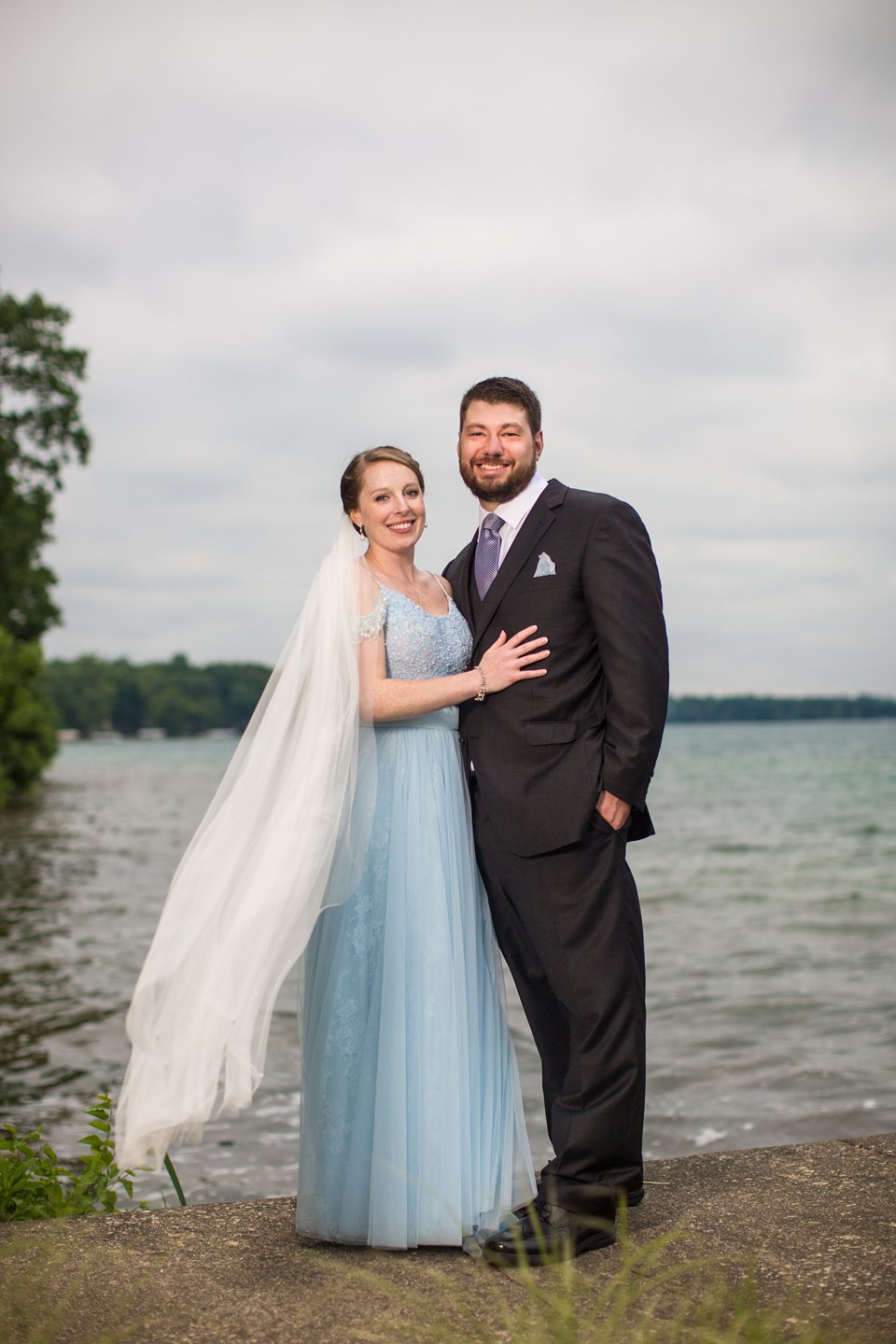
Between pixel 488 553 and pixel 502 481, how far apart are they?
24 cm

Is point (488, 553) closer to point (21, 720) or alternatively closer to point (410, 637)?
point (410, 637)

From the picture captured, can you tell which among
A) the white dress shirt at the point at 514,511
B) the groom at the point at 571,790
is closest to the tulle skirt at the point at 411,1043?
the groom at the point at 571,790

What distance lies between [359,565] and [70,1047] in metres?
5.58

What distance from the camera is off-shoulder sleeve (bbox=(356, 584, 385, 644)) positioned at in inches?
144

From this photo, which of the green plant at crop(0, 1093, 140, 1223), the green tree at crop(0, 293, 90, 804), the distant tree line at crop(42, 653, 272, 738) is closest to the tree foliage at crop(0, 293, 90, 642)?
the green tree at crop(0, 293, 90, 804)

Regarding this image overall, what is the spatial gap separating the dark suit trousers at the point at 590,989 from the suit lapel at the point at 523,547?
26.2 inches

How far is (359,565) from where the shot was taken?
375 cm

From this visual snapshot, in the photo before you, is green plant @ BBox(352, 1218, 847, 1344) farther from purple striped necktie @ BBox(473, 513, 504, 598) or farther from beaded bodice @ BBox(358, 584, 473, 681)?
purple striped necktie @ BBox(473, 513, 504, 598)

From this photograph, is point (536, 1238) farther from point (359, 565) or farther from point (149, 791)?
point (149, 791)

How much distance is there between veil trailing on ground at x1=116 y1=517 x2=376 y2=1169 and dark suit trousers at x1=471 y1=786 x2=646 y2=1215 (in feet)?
1.72

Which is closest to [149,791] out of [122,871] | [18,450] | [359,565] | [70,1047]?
[18,450]

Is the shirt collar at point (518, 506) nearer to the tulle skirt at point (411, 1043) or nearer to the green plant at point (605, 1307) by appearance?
the tulle skirt at point (411, 1043)

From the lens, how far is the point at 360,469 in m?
3.84

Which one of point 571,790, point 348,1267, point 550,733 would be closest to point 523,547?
point 550,733
